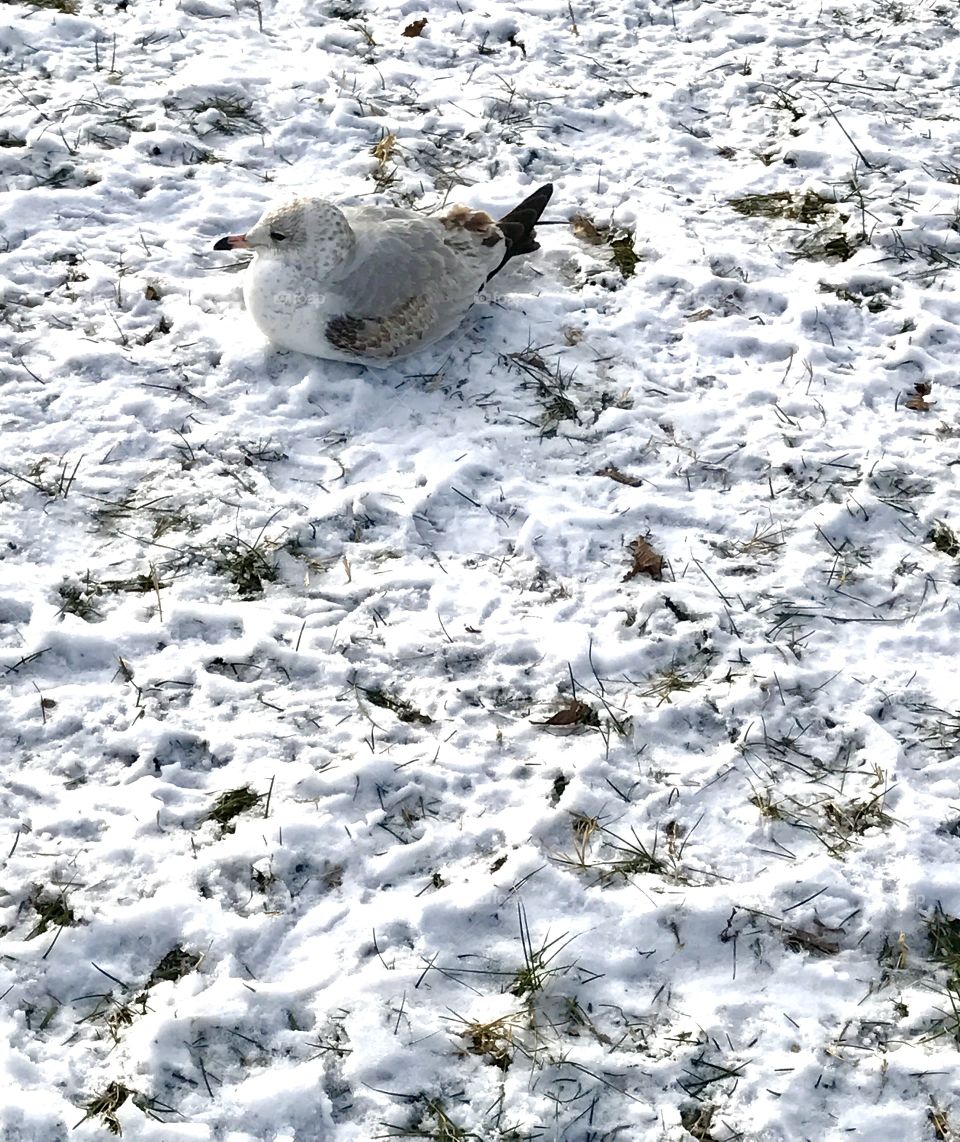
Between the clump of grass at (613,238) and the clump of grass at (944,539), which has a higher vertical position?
the clump of grass at (613,238)

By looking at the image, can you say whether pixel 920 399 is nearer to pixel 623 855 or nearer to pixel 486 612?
pixel 486 612

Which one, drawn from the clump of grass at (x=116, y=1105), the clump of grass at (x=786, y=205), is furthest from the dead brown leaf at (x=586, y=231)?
the clump of grass at (x=116, y=1105)

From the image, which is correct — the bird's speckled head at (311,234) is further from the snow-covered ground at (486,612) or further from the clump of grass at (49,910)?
the clump of grass at (49,910)

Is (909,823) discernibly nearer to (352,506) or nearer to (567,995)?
(567,995)

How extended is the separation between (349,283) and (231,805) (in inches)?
90.0

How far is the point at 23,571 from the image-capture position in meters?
3.95

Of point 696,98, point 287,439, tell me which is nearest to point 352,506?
point 287,439

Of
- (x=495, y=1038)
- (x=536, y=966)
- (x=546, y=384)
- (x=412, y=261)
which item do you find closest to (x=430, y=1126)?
(x=495, y=1038)

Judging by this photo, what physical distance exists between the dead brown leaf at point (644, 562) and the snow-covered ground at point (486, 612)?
0.02 meters

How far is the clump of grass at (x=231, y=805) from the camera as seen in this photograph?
3.36m

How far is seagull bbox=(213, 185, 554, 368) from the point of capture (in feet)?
15.2

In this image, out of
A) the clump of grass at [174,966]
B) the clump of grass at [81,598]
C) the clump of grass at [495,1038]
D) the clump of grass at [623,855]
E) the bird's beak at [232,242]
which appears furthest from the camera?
the bird's beak at [232,242]

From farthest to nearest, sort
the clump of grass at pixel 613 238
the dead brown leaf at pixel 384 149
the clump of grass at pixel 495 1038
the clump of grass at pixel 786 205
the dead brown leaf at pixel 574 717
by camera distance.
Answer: the dead brown leaf at pixel 384 149 → the clump of grass at pixel 786 205 → the clump of grass at pixel 613 238 → the dead brown leaf at pixel 574 717 → the clump of grass at pixel 495 1038

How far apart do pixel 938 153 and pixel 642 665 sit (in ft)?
11.9
